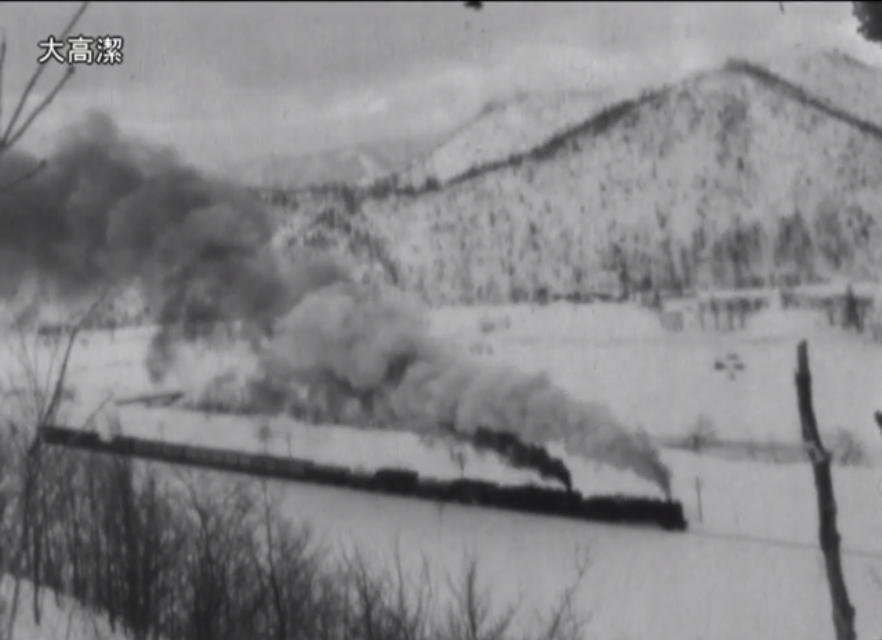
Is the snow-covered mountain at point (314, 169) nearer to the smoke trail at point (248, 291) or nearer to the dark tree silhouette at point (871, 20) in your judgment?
the smoke trail at point (248, 291)

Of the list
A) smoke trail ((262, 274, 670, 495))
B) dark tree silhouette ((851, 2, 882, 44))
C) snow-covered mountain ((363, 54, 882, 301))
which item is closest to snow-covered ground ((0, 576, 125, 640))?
smoke trail ((262, 274, 670, 495))

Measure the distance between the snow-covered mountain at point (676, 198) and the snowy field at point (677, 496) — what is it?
29 cm

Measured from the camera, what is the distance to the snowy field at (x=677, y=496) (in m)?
2.96

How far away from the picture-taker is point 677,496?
11.5ft

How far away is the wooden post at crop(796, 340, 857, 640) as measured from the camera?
9.15 feet

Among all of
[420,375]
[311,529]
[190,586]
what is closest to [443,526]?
[311,529]

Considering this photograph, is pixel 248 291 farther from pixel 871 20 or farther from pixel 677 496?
pixel 871 20

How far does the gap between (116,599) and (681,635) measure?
2.77m

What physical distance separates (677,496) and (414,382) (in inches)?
65.6

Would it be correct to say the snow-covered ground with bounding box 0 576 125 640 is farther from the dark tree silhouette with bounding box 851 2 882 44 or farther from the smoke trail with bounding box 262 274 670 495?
the dark tree silhouette with bounding box 851 2 882 44

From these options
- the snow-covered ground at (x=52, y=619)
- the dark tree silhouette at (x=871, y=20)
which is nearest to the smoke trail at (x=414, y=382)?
the snow-covered ground at (x=52, y=619)

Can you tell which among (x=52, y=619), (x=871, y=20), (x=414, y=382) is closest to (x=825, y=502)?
(x=871, y=20)

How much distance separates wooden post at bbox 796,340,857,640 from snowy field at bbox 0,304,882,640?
36 millimetres

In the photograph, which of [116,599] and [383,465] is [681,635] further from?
[116,599]
